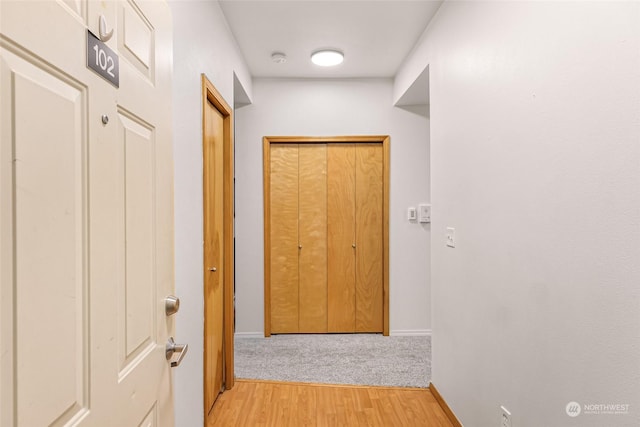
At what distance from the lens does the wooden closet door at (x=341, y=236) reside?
11.2ft

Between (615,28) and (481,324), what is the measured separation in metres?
1.28

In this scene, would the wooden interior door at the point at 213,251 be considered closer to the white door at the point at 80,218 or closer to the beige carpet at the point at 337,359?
the beige carpet at the point at 337,359

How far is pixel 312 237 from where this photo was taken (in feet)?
11.3

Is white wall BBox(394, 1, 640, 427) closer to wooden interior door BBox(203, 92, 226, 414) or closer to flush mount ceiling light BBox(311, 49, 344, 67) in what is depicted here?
flush mount ceiling light BBox(311, 49, 344, 67)

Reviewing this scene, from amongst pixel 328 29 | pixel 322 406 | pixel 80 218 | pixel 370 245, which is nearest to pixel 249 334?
pixel 322 406

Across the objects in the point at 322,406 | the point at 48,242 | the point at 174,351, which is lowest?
the point at 322,406

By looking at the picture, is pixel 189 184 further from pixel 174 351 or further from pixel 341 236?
pixel 341 236

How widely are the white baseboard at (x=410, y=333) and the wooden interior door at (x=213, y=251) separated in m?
1.76

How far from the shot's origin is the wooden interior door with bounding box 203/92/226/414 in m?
1.93

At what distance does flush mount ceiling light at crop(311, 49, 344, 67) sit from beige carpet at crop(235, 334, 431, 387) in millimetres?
2536

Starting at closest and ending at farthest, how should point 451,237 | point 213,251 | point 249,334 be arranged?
point 451,237
point 213,251
point 249,334

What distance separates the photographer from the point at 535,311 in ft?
4.15

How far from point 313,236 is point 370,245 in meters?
0.59

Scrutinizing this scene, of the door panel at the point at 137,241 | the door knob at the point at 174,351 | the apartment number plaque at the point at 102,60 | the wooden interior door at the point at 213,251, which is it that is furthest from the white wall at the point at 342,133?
the apartment number plaque at the point at 102,60
